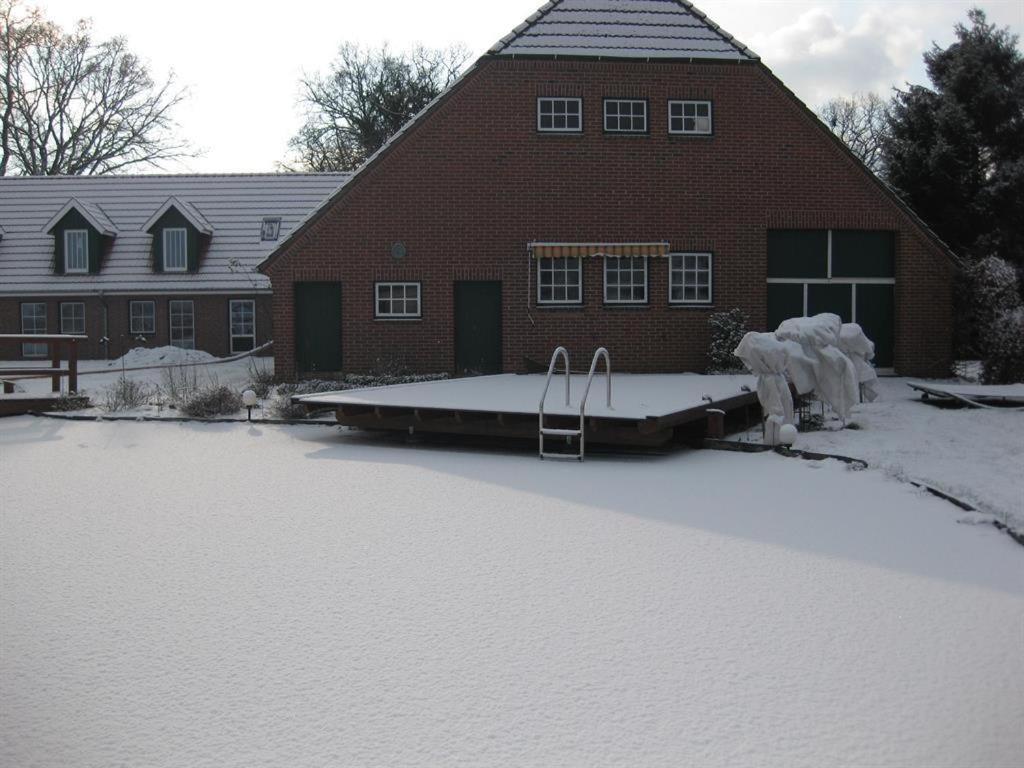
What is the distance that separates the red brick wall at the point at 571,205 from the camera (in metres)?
19.6

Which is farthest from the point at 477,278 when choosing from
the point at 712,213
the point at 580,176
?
the point at 712,213

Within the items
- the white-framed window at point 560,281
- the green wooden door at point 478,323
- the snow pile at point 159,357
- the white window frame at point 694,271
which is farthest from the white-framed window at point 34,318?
the white window frame at point 694,271

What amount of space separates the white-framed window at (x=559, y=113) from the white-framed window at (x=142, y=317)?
548 inches

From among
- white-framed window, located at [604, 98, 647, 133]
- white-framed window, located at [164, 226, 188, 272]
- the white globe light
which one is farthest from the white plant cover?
white-framed window, located at [164, 226, 188, 272]

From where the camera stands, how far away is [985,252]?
81.9ft

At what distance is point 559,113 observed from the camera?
19.6m

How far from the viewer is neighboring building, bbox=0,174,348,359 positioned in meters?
28.0

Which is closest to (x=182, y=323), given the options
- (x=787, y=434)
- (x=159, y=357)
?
(x=159, y=357)

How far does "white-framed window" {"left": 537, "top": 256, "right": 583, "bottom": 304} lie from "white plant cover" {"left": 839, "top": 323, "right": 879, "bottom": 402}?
7033mm

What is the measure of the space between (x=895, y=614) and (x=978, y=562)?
1343 millimetres

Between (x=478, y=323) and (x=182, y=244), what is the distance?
1259 centimetres

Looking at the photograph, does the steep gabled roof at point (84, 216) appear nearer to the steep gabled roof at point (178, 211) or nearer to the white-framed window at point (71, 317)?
the steep gabled roof at point (178, 211)

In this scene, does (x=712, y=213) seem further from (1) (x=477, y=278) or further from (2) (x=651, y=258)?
(1) (x=477, y=278)

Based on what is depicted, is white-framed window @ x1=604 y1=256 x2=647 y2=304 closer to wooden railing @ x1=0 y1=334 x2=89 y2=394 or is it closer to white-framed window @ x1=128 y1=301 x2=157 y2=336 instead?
wooden railing @ x1=0 y1=334 x2=89 y2=394
